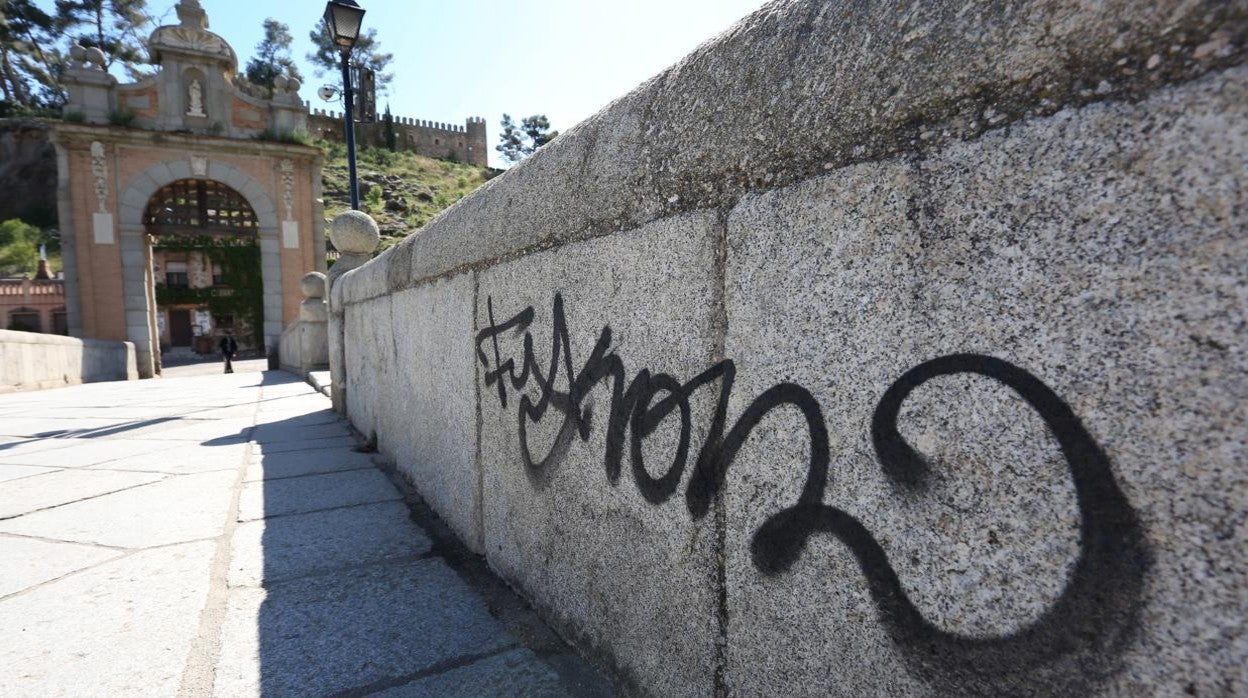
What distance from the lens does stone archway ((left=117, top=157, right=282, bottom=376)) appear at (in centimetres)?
1605

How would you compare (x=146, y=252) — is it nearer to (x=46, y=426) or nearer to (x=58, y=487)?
(x=46, y=426)

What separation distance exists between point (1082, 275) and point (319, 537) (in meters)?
2.49

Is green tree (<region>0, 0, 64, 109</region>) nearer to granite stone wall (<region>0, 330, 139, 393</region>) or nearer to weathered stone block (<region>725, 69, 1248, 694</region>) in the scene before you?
granite stone wall (<region>0, 330, 139, 393</region>)

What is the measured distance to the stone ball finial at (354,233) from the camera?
16.7 feet

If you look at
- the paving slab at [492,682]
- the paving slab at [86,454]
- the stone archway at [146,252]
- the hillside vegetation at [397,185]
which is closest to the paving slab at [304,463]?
the paving slab at [86,454]

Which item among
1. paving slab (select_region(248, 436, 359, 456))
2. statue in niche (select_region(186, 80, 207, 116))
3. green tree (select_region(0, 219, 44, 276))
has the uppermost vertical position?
statue in niche (select_region(186, 80, 207, 116))

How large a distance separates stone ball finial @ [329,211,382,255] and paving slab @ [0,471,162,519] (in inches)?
97.6

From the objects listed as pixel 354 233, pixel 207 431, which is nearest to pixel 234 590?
pixel 207 431

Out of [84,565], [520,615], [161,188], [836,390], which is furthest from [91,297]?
[836,390]

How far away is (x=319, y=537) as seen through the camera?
228cm

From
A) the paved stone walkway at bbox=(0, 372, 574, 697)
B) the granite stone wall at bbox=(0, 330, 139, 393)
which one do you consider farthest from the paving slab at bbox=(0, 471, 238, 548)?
the granite stone wall at bbox=(0, 330, 139, 393)

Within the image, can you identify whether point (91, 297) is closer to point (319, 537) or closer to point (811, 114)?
point (319, 537)

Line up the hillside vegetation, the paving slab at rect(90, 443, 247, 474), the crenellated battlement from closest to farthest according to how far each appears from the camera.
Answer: the paving slab at rect(90, 443, 247, 474)
the hillside vegetation
the crenellated battlement

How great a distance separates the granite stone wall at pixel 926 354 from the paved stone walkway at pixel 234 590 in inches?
23.8
